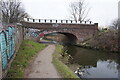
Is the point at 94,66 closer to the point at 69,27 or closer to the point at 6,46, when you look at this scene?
the point at 6,46

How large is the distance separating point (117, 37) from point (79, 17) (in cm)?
1654

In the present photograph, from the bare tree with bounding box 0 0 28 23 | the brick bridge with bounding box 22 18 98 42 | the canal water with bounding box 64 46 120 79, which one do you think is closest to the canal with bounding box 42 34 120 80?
the canal water with bounding box 64 46 120 79

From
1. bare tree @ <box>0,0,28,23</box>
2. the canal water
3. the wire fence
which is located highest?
bare tree @ <box>0,0,28,23</box>

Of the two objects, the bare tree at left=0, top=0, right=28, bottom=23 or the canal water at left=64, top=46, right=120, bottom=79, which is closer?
the canal water at left=64, top=46, right=120, bottom=79

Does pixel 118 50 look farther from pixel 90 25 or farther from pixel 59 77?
pixel 59 77

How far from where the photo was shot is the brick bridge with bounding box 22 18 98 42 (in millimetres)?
22500

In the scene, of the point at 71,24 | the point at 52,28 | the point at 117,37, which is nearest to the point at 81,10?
the point at 71,24

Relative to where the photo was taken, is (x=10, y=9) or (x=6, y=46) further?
(x=10, y=9)

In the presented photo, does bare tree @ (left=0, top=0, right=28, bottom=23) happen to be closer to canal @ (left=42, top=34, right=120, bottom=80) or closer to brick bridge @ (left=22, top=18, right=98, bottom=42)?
brick bridge @ (left=22, top=18, right=98, bottom=42)

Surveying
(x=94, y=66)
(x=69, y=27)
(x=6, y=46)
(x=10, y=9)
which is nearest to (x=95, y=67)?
(x=94, y=66)

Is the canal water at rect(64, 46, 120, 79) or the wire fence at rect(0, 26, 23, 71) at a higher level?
the wire fence at rect(0, 26, 23, 71)

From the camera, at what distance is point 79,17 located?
3416cm

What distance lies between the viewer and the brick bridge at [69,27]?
886 inches

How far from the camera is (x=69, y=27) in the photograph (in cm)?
2369
